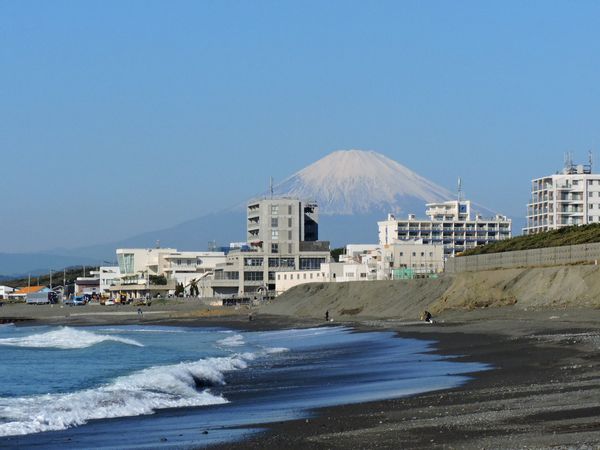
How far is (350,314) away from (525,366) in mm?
53220

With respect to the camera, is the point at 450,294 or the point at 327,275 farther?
the point at 327,275

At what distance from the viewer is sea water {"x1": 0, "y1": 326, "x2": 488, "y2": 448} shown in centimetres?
1856

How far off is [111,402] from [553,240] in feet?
207

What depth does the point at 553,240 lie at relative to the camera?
81.8m

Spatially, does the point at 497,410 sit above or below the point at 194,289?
below

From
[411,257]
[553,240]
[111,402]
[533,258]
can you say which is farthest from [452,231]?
[111,402]

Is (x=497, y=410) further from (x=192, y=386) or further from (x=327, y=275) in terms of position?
(x=327, y=275)

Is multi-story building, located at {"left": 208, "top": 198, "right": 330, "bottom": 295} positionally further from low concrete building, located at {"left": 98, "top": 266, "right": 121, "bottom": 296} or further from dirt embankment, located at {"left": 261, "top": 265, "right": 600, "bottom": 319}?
low concrete building, located at {"left": 98, "top": 266, "right": 121, "bottom": 296}

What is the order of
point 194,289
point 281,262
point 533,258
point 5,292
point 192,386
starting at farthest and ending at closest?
point 5,292 < point 194,289 < point 281,262 < point 533,258 < point 192,386

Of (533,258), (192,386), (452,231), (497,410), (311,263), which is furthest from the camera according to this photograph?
(452,231)

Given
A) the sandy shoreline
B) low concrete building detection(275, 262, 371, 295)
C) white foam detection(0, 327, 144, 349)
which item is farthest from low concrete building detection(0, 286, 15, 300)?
the sandy shoreline

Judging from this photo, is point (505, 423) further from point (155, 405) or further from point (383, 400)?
point (155, 405)

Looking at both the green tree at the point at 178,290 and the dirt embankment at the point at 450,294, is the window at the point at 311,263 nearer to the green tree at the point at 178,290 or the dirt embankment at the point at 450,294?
the green tree at the point at 178,290

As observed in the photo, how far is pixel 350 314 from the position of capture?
78438 millimetres
